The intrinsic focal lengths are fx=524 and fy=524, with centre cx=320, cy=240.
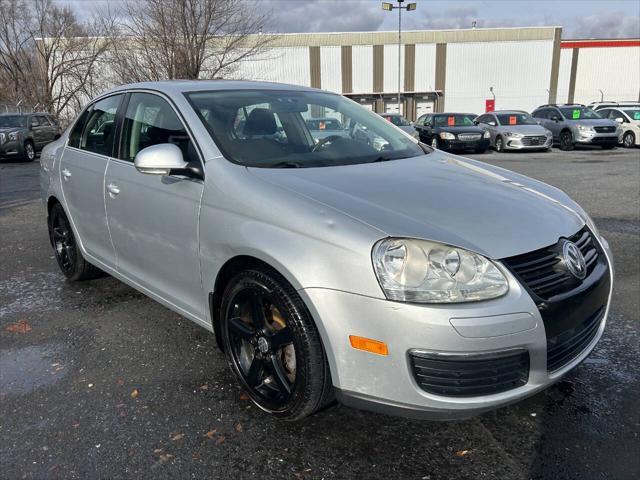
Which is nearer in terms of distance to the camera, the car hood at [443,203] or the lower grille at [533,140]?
the car hood at [443,203]

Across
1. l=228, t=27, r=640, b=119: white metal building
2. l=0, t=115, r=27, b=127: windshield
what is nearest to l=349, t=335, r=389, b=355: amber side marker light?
l=0, t=115, r=27, b=127: windshield

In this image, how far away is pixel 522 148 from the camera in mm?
18406

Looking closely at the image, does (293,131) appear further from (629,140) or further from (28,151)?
(629,140)

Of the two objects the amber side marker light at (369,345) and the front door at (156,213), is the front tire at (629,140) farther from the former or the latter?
the amber side marker light at (369,345)

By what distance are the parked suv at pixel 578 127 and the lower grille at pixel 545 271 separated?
18.9 m

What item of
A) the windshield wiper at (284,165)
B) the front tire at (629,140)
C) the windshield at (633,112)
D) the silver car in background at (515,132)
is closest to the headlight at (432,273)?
the windshield wiper at (284,165)

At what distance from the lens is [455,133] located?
18.2 meters

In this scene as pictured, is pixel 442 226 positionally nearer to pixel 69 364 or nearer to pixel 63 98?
pixel 69 364

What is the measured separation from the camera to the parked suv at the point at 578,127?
18734mm

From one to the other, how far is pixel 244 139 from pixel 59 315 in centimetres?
219

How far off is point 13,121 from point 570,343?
64.4 ft

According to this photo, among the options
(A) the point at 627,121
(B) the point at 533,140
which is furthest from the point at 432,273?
(A) the point at 627,121

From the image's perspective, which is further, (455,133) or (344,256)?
(455,133)

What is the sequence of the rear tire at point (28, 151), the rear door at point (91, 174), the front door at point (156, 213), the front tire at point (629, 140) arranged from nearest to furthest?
the front door at point (156, 213)
the rear door at point (91, 174)
the rear tire at point (28, 151)
the front tire at point (629, 140)
